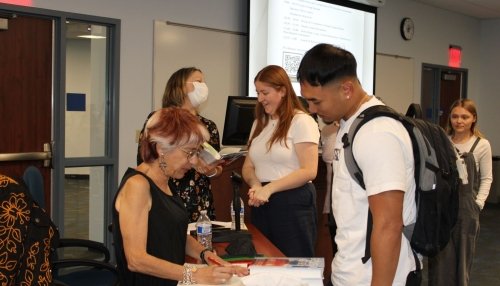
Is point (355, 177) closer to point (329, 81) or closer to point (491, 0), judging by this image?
point (329, 81)

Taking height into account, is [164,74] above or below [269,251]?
above

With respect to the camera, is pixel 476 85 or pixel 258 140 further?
pixel 476 85

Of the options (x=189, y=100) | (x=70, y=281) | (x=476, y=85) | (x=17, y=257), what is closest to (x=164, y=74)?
(x=189, y=100)

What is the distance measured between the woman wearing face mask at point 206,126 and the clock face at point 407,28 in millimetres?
5262

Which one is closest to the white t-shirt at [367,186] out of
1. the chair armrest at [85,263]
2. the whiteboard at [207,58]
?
the chair armrest at [85,263]

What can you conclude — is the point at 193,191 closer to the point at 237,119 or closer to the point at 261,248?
the point at 261,248

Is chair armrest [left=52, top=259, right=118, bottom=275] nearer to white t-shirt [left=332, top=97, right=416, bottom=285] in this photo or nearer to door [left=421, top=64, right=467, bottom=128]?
white t-shirt [left=332, top=97, right=416, bottom=285]

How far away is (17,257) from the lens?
173cm

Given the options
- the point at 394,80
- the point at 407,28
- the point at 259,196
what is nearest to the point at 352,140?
the point at 259,196

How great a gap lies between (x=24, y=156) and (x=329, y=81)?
3.23 meters

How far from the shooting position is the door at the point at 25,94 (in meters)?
4.15

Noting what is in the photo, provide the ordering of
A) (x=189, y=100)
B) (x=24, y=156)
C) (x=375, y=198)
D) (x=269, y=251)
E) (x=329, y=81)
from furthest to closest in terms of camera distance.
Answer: (x=24, y=156)
(x=189, y=100)
(x=269, y=251)
(x=329, y=81)
(x=375, y=198)

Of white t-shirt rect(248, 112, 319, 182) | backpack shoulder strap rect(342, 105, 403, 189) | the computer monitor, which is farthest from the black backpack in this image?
the computer monitor

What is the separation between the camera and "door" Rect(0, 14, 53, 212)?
415cm
